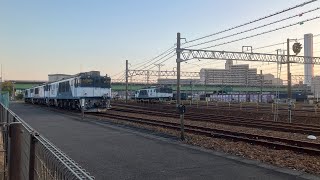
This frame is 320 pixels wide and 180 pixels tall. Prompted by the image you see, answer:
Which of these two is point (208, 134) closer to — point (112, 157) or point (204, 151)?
point (204, 151)

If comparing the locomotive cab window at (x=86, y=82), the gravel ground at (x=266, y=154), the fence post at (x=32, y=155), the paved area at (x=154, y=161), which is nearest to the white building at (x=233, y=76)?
the locomotive cab window at (x=86, y=82)

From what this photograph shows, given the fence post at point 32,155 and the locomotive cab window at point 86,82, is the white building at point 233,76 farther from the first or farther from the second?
the fence post at point 32,155

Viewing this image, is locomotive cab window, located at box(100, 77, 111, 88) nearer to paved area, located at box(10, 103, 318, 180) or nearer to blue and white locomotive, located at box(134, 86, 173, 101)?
paved area, located at box(10, 103, 318, 180)

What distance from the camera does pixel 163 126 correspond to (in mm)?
24375

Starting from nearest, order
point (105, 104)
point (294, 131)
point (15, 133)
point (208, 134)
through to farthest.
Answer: point (15, 133) < point (208, 134) < point (294, 131) < point (105, 104)

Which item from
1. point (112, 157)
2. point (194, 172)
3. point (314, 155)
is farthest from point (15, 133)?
point (314, 155)

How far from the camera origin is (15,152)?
217 inches

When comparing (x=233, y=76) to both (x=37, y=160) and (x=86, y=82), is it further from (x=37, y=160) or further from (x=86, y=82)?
(x=37, y=160)

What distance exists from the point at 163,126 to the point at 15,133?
750 inches

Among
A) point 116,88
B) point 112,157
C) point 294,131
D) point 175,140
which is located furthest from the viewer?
point 116,88

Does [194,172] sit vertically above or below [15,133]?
A: below

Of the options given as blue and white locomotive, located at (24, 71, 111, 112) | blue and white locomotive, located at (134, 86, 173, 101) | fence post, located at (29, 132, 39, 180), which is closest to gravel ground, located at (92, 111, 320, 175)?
fence post, located at (29, 132, 39, 180)

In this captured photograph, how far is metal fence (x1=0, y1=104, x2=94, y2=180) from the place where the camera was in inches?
126

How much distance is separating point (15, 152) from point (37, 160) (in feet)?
3.76
